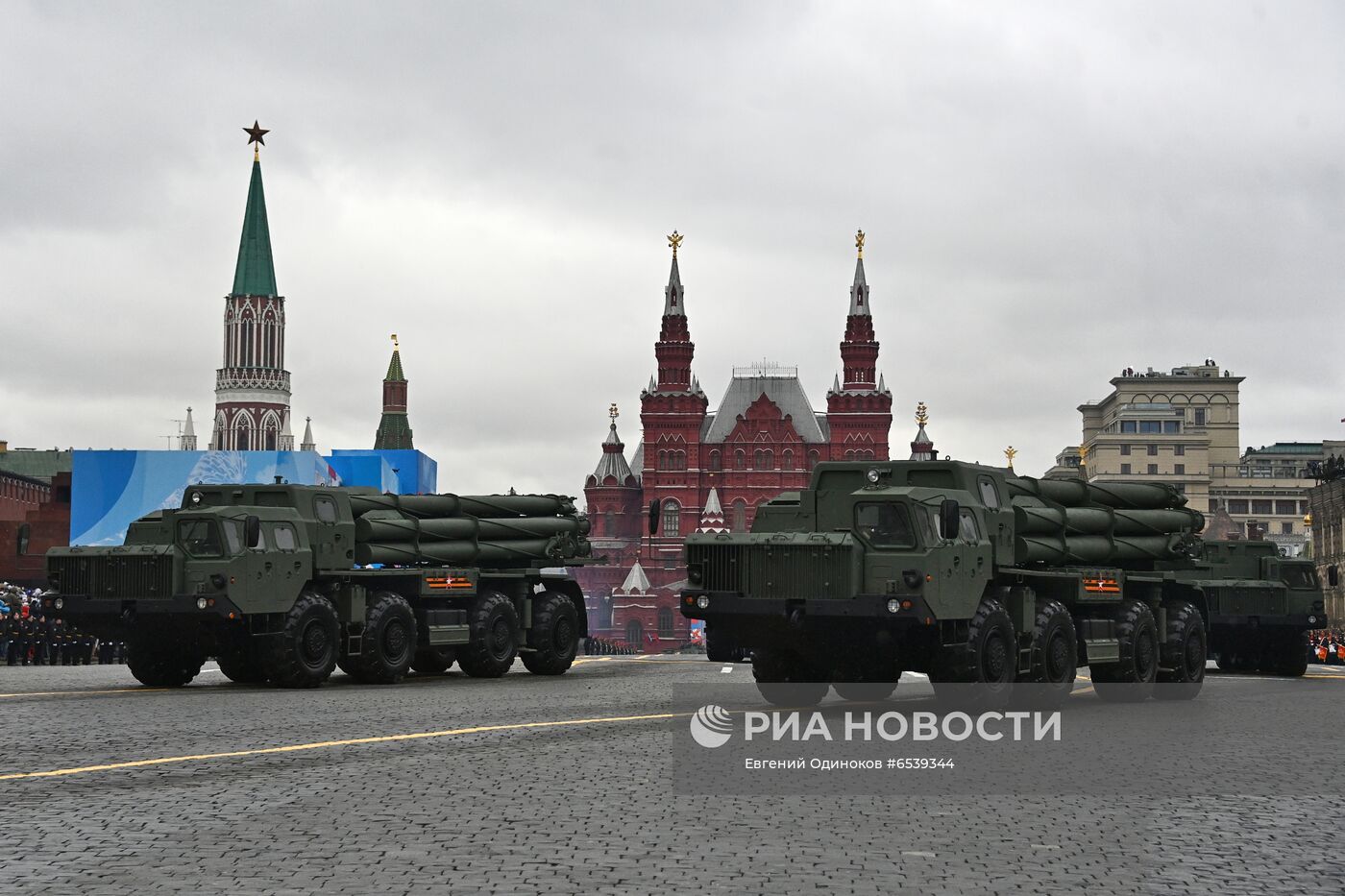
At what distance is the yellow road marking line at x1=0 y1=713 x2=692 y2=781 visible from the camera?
14.4m

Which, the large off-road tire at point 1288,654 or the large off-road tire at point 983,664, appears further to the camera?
the large off-road tire at point 1288,654

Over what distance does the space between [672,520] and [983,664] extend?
120531 millimetres

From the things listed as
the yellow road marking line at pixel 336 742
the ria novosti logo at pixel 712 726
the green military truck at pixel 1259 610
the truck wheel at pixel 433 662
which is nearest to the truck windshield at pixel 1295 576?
the green military truck at pixel 1259 610

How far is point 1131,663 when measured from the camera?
2428 centimetres

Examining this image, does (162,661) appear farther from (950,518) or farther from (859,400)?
(859,400)

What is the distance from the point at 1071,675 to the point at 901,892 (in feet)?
46.4

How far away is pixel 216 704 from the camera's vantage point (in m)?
21.5

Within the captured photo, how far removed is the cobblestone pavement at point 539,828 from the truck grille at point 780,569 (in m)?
2.97

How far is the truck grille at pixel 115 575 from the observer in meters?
24.2

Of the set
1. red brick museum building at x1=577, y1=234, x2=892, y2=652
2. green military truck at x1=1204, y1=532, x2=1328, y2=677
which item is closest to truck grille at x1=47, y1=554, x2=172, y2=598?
green military truck at x1=1204, y1=532, x2=1328, y2=677

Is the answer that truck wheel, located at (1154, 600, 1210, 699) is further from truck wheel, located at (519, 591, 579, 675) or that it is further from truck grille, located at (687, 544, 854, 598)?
truck wheel, located at (519, 591, 579, 675)

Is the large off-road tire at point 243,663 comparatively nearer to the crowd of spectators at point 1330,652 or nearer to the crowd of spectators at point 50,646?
the crowd of spectators at point 50,646

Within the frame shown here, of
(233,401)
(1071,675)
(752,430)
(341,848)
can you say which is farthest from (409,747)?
(233,401)

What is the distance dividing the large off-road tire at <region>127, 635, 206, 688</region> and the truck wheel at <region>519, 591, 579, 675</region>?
6.16 metres
